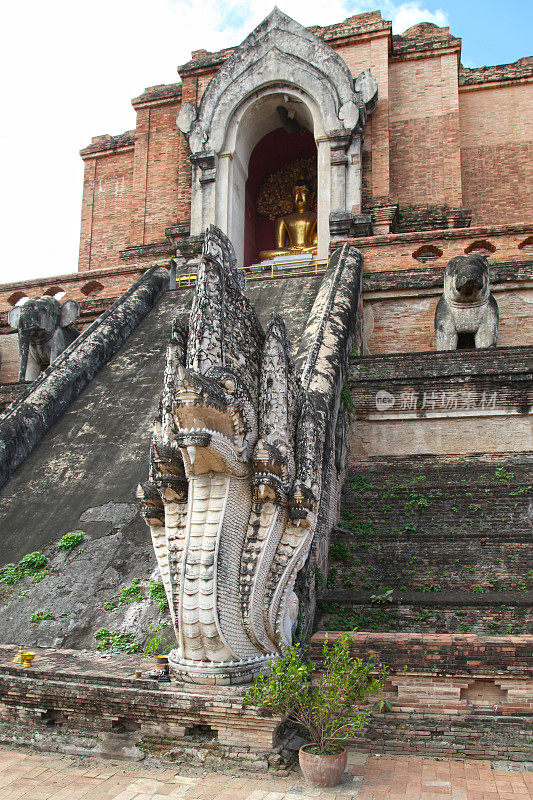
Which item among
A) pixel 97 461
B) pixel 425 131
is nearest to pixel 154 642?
pixel 97 461

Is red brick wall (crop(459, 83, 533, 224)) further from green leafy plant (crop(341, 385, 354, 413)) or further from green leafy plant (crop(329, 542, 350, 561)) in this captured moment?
green leafy plant (crop(329, 542, 350, 561))

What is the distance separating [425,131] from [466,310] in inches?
323

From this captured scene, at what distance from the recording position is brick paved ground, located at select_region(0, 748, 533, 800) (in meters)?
4.09

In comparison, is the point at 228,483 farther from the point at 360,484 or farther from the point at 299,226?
the point at 299,226

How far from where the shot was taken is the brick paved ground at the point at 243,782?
409cm

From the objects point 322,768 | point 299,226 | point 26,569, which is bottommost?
point 322,768

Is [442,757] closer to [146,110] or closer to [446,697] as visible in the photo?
[446,697]

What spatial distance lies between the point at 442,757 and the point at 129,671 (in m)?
2.23

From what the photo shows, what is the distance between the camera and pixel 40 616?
600 centimetres

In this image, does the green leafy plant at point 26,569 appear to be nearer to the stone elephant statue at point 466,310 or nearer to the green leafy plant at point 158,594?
the green leafy plant at point 158,594

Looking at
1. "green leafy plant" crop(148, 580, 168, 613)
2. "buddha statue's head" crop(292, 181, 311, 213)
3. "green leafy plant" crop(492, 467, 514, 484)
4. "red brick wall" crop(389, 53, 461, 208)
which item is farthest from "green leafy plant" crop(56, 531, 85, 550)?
"buddha statue's head" crop(292, 181, 311, 213)

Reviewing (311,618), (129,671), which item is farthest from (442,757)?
(129,671)

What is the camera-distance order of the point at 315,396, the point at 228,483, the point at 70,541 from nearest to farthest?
the point at 228,483
the point at 70,541
the point at 315,396

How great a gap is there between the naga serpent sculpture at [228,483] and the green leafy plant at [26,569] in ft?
5.53
